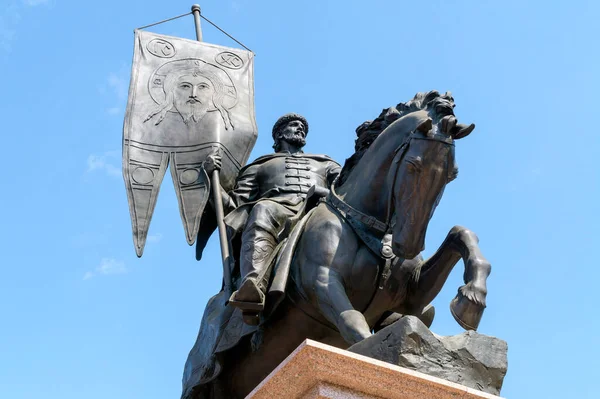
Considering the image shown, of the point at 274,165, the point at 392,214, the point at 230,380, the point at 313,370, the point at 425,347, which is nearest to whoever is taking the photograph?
the point at 313,370

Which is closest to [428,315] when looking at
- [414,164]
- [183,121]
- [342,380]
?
[414,164]

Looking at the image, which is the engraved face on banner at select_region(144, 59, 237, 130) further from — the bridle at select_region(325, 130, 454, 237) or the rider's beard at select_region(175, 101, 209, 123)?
the bridle at select_region(325, 130, 454, 237)

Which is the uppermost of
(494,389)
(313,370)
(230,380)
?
(230,380)

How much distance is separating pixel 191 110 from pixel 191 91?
299 mm

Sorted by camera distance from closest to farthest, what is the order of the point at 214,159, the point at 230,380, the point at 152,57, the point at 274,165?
1. the point at 230,380
2. the point at 274,165
3. the point at 214,159
4. the point at 152,57

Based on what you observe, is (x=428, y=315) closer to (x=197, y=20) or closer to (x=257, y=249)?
(x=257, y=249)

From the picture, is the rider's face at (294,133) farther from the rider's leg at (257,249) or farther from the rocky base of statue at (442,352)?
the rocky base of statue at (442,352)

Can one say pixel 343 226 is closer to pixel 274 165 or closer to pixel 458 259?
pixel 458 259

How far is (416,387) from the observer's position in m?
5.44

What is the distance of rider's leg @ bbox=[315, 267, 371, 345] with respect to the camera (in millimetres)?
6695

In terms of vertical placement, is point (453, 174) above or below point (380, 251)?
above

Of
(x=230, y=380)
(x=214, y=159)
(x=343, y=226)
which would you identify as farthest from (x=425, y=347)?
(x=214, y=159)

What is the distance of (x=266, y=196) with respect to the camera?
895 cm

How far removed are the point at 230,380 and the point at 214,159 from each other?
246cm
